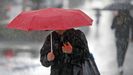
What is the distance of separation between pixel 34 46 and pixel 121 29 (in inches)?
214

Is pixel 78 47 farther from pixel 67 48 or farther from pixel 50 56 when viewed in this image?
pixel 50 56

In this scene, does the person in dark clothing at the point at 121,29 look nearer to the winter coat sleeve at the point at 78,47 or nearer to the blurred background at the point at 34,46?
the blurred background at the point at 34,46

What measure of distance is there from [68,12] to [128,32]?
5.34m

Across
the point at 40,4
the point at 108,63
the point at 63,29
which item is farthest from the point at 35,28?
the point at 40,4

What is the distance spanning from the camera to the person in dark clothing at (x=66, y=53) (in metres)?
5.01

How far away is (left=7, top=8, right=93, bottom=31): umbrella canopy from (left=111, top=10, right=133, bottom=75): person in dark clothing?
15.7ft

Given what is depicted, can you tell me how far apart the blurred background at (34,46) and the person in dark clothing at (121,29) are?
40 cm

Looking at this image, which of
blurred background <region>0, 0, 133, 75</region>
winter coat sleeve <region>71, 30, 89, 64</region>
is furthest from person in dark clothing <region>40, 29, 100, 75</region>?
blurred background <region>0, 0, 133, 75</region>

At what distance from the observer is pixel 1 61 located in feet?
39.4

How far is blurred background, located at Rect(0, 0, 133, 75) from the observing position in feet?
35.2

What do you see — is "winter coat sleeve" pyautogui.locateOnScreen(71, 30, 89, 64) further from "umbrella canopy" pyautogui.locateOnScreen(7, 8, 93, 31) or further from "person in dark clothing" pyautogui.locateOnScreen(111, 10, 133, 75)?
"person in dark clothing" pyautogui.locateOnScreen(111, 10, 133, 75)

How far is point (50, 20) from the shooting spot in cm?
484

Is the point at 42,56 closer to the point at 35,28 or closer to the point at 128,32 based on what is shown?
the point at 35,28

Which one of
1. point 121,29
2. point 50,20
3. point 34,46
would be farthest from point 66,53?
point 34,46
